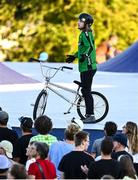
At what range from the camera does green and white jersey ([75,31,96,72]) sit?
42.4 ft

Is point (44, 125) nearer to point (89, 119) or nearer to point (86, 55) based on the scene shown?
point (86, 55)

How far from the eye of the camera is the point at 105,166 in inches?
358

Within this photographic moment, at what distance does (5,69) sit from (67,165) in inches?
308

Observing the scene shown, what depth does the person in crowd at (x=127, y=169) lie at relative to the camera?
894 cm

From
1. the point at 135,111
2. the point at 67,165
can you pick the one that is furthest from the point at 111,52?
the point at 67,165

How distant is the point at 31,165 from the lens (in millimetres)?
9148

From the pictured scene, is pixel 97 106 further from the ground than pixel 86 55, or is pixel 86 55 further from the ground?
pixel 86 55

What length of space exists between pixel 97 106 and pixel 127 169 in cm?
494

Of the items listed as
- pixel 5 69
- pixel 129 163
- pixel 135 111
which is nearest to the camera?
pixel 129 163

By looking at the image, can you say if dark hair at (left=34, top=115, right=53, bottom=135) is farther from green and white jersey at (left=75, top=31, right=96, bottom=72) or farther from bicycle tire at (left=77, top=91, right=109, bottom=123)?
bicycle tire at (left=77, top=91, right=109, bottom=123)

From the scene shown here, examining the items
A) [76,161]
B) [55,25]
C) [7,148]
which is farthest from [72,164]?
[55,25]

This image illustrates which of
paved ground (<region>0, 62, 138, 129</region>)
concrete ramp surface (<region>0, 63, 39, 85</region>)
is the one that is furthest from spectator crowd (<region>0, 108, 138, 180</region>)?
concrete ramp surface (<region>0, 63, 39, 85</region>)

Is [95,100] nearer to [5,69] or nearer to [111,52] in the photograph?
[5,69]

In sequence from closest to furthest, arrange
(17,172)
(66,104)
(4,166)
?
(17,172) < (4,166) < (66,104)
